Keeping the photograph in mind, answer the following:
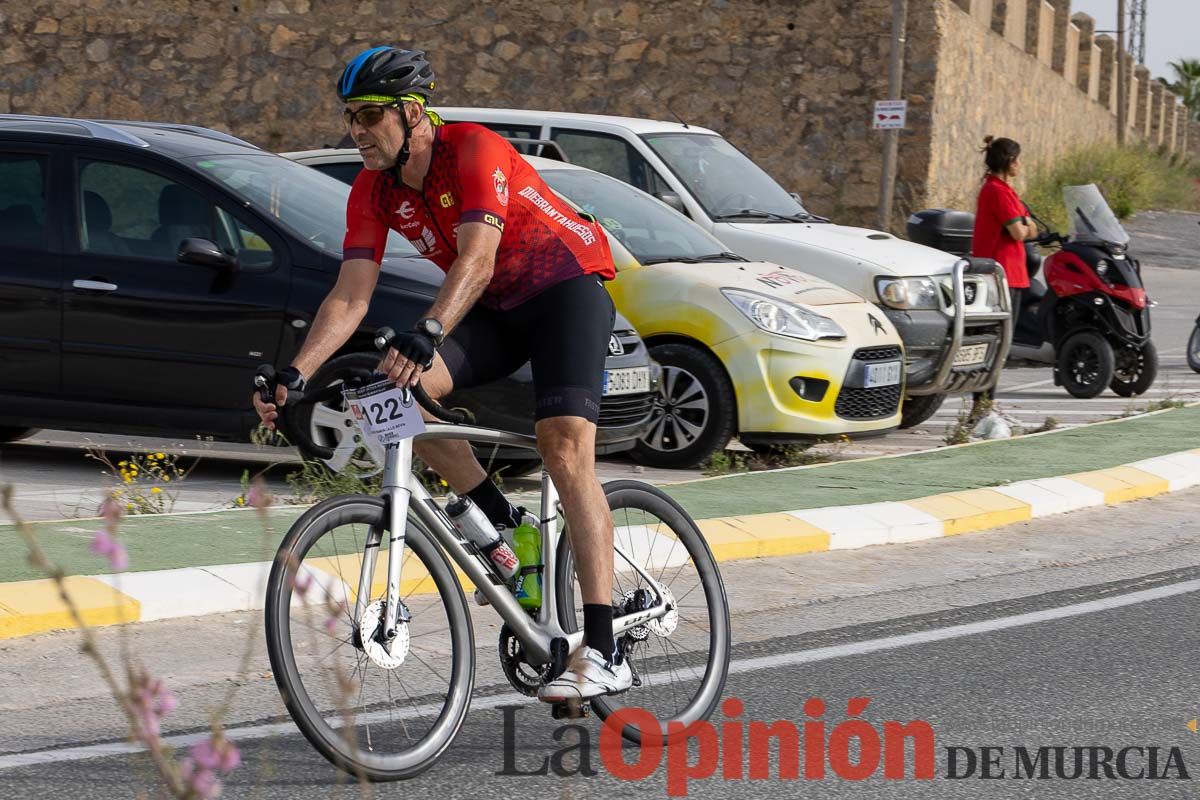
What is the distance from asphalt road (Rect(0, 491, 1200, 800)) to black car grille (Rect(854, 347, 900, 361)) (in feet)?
7.56

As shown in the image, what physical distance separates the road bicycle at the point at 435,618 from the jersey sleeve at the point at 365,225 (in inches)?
19.5

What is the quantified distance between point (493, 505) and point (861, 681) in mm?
1544

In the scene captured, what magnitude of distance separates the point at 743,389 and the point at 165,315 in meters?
3.09

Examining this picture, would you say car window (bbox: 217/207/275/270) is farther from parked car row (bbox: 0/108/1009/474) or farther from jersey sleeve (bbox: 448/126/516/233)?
jersey sleeve (bbox: 448/126/516/233)

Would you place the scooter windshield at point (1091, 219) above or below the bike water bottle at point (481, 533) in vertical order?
above

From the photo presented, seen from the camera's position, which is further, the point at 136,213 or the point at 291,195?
the point at 291,195

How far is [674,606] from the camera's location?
5.04 metres

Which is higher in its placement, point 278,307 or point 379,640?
point 278,307

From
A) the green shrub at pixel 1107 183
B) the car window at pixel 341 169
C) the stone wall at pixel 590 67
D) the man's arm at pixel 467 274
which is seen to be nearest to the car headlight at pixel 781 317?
the car window at pixel 341 169

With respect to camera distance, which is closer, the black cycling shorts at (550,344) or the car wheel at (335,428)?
the black cycling shorts at (550,344)

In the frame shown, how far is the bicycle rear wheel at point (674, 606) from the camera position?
4973 millimetres

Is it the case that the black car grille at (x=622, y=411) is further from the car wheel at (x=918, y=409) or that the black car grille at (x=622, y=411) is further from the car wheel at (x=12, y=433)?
the car wheel at (x=12, y=433)

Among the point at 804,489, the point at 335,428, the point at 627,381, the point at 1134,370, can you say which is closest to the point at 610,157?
the point at 627,381

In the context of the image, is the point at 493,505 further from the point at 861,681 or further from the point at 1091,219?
the point at 1091,219
